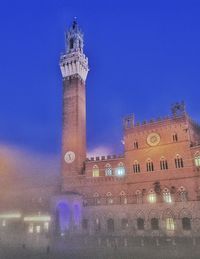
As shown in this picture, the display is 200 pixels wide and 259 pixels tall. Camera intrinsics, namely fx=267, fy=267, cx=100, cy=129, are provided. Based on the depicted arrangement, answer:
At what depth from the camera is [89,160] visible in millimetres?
53656

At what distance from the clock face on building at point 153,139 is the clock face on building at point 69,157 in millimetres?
15887

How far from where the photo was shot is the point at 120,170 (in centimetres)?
5003

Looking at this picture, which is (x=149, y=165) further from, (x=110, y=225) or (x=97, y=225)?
(x=97, y=225)

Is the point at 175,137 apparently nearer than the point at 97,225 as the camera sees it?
Yes

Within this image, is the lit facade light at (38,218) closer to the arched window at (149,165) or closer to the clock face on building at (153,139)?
the arched window at (149,165)

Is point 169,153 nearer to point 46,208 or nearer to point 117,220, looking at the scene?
point 117,220

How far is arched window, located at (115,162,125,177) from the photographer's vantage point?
49.7 m

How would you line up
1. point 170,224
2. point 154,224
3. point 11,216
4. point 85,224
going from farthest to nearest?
1. point 11,216
2. point 85,224
3. point 154,224
4. point 170,224

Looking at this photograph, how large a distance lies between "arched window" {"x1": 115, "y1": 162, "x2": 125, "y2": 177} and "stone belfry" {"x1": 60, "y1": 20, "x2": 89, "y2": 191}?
7849 mm

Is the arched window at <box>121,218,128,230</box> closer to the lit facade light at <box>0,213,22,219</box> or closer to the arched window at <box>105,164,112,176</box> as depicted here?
the arched window at <box>105,164,112,176</box>

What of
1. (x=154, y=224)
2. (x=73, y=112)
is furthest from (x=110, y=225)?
(x=73, y=112)

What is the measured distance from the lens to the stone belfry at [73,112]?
54.0m

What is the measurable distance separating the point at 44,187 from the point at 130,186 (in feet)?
64.9

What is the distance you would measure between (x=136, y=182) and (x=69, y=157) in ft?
49.3
